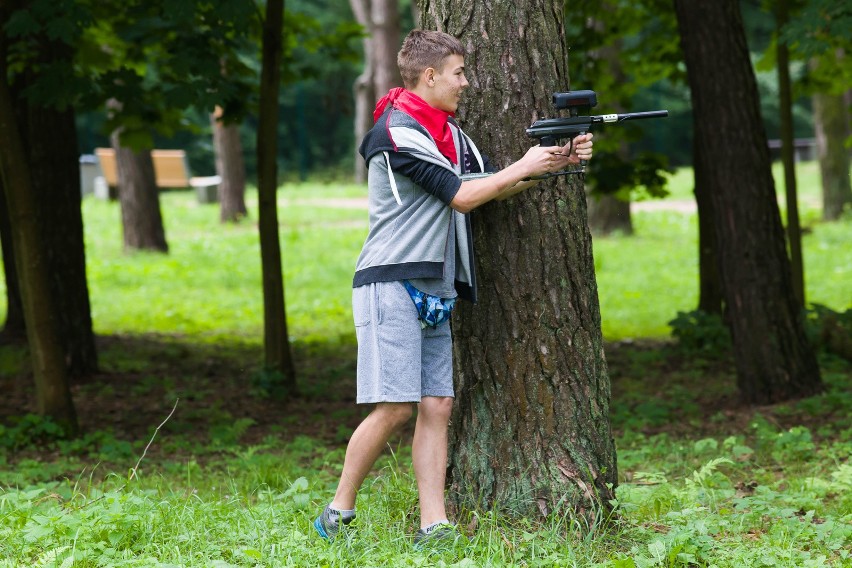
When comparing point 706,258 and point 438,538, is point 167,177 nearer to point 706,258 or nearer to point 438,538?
point 706,258

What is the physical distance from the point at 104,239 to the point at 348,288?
691 cm

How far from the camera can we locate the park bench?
27672 mm

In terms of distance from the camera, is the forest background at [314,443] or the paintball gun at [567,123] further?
the forest background at [314,443]

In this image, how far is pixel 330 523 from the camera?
406 cm

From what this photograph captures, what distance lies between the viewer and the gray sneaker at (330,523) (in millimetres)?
4047

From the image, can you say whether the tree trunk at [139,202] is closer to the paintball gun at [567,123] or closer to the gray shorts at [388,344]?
the gray shorts at [388,344]

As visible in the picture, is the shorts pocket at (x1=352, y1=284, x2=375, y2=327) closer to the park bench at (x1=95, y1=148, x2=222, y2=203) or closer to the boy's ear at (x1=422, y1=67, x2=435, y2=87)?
the boy's ear at (x1=422, y1=67, x2=435, y2=87)

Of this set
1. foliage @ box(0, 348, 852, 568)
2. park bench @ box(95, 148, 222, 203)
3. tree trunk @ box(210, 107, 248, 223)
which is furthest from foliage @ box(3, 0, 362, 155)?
park bench @ box(95, 148, 222, 203)

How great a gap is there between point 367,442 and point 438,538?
17.2 inches

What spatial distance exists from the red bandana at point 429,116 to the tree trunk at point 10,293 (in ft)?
22.7

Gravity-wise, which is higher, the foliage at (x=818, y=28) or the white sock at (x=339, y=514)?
the foliage at (x=818, y=28)

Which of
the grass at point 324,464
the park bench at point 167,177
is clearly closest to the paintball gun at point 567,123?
the grass at point 324,464

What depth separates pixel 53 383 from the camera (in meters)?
7.00

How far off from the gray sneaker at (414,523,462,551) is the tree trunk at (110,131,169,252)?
14227 mm
